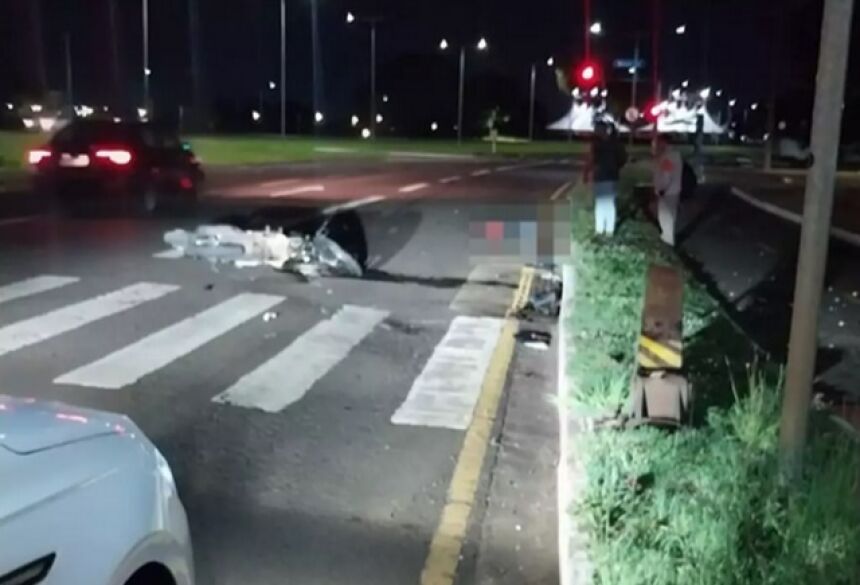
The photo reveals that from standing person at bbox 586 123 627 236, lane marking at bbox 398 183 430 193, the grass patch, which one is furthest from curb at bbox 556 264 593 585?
lane marking at bbox 398 183 430 193

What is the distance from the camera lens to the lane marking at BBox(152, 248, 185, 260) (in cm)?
1538

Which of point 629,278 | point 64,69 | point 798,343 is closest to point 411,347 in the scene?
point 629,278

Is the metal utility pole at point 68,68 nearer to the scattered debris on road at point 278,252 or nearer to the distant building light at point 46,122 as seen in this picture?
the distant building light at point 46,122

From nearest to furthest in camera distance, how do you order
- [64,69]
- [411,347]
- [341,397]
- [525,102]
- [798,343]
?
[798,343] < [341,397] < [411,347] < [64,69] < [525,102]

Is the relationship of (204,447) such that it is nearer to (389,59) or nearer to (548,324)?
(548,324)

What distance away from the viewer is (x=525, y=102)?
11569cm

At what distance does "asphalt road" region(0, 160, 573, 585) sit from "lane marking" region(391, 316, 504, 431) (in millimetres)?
27

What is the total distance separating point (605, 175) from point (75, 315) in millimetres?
7861

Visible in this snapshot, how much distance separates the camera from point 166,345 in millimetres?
10023

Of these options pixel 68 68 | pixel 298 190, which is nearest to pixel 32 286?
pixel 298 190

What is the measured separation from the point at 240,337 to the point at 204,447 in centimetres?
333

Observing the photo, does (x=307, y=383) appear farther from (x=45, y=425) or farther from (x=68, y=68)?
(x=68, y=68)

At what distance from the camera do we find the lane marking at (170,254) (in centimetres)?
1538

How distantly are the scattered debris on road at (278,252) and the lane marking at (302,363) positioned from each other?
222cm
